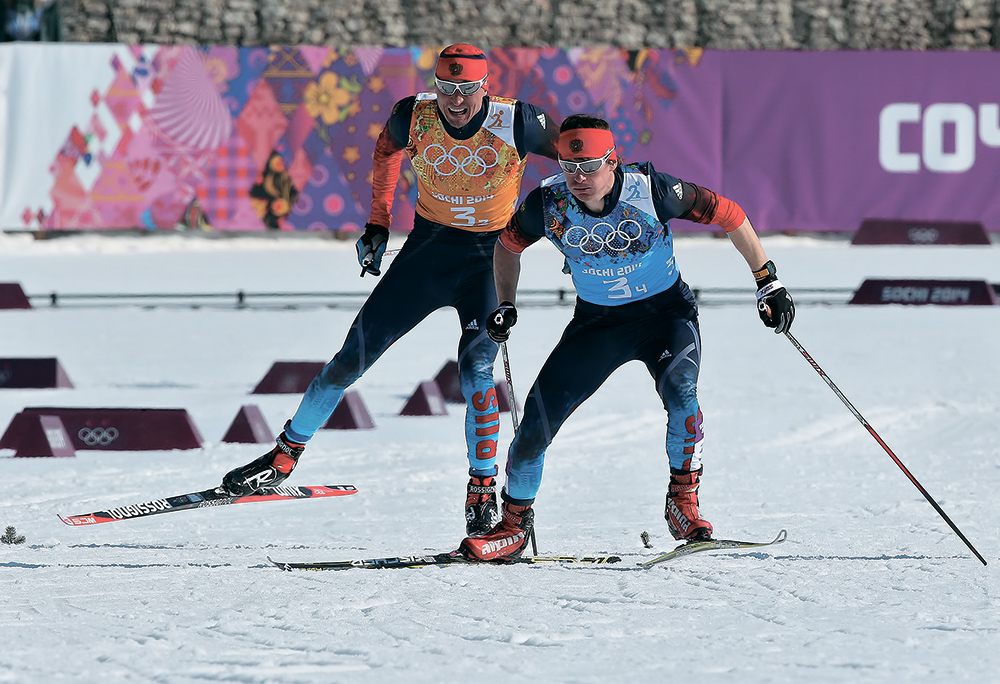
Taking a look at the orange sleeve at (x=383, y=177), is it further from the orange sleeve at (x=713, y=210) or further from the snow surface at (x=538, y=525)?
the orange sleeve at (x=713, y=210)

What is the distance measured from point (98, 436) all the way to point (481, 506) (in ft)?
10.8

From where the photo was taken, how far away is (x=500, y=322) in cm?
579

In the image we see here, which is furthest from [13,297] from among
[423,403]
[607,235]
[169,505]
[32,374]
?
[607,235]

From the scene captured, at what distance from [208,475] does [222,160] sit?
10515mm

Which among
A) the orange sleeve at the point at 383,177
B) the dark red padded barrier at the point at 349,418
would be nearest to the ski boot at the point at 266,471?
the orange sleeve at the point at 383,177

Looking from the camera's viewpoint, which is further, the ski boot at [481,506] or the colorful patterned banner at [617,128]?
the colorful patterned banner at [617,128]

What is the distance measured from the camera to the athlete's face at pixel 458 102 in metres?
6.09

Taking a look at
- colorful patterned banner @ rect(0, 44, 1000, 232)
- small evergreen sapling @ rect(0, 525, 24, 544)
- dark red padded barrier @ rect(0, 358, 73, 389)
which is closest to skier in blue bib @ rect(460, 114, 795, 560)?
small evergreen sapling @ rect(0, 525, 24, 544)

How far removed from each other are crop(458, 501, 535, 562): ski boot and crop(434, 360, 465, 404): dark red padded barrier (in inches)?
182

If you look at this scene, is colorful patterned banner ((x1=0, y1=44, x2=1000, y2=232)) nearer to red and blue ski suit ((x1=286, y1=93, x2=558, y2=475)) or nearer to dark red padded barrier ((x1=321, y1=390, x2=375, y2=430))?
dark red padded barrier ((x1=321, y1=390, x2=375, y2=430))

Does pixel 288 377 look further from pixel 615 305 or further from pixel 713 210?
pixel 713 210

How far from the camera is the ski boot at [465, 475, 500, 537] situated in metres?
6.25

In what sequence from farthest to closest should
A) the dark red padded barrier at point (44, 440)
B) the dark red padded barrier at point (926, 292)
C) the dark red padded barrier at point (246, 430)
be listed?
the dark red padded barrier at point (926, 292) → the dark red padded barrier at point (246, 430) → the dark red padded barrier at point (44, 440)

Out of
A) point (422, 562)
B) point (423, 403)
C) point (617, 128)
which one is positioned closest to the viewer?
point (422, 562)
